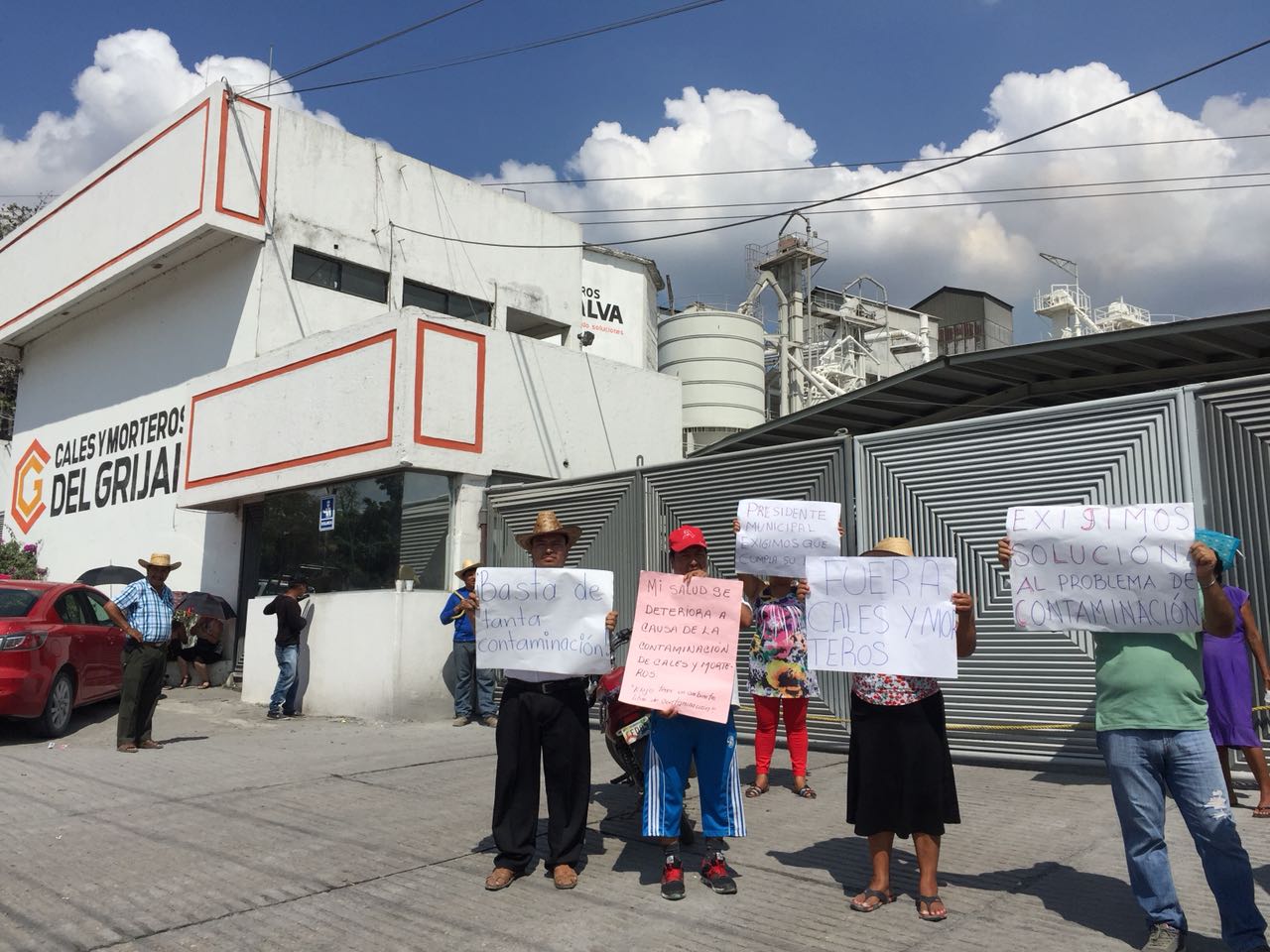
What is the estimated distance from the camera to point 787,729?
278 inches

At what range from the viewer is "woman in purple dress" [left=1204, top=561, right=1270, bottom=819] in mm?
5840

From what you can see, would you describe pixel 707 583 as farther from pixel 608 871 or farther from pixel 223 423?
pixel 223 423

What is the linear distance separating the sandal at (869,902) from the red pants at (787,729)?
2407 mm

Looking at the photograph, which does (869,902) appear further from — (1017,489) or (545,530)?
(1017,489)

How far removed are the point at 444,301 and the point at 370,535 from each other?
782 centimetres

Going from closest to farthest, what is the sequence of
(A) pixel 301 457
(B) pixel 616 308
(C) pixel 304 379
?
(A) pixel 301 457, (C) pixel 304 379, (B) pixel 616 308

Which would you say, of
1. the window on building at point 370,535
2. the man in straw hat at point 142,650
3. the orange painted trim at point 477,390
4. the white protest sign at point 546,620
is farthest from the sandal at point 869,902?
the orange painted trim at point 477,390

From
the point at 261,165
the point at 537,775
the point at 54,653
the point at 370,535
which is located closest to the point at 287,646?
the point at 370,535

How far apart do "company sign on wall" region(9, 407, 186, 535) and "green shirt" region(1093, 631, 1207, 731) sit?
53.8 ft

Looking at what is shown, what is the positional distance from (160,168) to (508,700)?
16.2m

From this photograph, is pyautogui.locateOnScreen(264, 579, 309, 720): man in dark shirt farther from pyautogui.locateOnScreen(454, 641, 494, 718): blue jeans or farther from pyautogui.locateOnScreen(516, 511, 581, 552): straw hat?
pyautogui.locateOnScreen(516, 511, 581, 552): straw hat

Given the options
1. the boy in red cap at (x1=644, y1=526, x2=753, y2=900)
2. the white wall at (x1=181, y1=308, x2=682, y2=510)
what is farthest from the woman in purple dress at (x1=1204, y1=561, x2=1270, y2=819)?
the white wall at (x1=181, y1=308, x2=682, y2=510)

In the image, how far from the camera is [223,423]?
15.2m

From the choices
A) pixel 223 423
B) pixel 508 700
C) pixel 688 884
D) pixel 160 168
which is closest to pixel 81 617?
pixel 223 423
